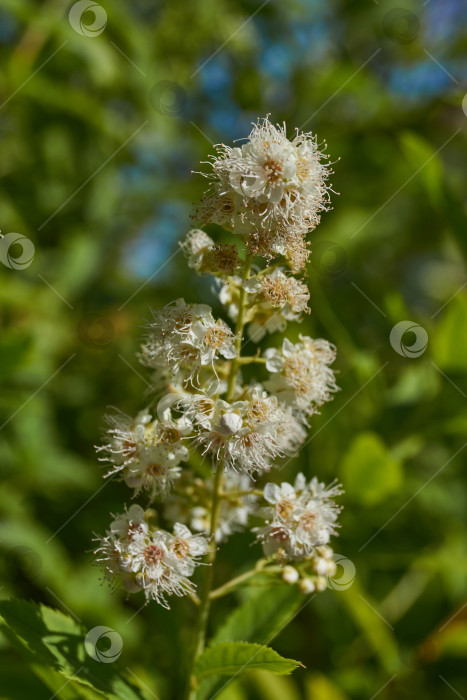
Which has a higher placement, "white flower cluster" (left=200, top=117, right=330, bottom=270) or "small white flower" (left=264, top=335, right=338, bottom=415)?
"white flower cluster" (left=200, top=117, right=330, bottom=270)

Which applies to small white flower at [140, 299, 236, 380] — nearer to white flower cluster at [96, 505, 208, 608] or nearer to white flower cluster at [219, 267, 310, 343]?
white flower cluster at [219, 267, 310, 343]

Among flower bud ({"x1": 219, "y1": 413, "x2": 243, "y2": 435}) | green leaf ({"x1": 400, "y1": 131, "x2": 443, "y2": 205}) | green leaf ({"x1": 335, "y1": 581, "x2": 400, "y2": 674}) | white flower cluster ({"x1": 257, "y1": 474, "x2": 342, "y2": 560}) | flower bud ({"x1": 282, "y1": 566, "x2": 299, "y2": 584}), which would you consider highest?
green leaf ({"x1": 400, "y1": 131, "x2": 443, "y2": 205})

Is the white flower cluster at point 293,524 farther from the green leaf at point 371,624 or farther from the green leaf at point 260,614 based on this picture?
the green leaf at point 371,624

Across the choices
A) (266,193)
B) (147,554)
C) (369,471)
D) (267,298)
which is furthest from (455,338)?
(147,554)

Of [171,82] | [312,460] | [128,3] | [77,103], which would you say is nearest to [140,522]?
[312,460]

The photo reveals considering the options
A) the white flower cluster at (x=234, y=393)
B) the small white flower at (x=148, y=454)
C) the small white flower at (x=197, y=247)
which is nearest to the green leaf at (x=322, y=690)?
the white flower cluster at (x=234, y=393)

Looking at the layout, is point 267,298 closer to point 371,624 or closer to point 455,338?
point 455,338

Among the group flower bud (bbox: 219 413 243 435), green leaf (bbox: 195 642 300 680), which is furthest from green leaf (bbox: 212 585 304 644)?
flower bud (bbox: 219 413 243 435)
